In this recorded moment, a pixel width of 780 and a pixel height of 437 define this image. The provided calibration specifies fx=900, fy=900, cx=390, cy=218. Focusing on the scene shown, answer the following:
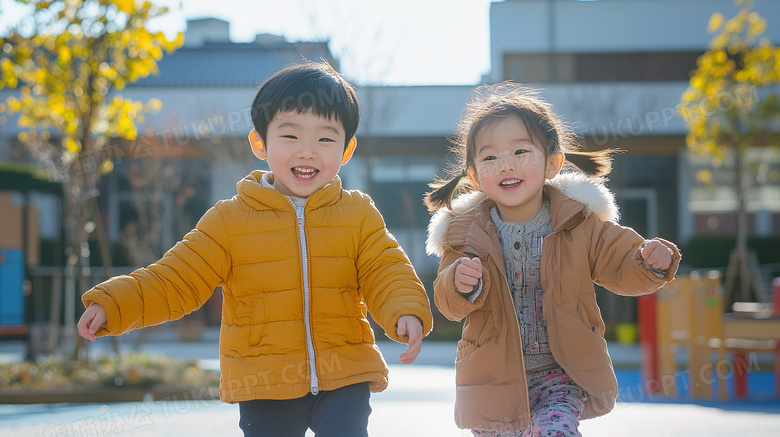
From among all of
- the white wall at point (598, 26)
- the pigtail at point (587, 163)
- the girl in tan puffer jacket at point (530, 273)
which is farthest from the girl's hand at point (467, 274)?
the white wall at point (598, 26)

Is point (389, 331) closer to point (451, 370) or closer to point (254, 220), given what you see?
point (254, 220)

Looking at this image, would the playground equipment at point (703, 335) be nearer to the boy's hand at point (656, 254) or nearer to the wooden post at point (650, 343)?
the wooden post at point (650, 343)

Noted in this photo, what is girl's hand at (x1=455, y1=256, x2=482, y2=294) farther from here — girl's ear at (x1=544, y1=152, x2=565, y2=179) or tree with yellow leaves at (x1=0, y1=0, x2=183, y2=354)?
tree with yellow leaves at (x1=0, y1=0, x2=183, y2=354)

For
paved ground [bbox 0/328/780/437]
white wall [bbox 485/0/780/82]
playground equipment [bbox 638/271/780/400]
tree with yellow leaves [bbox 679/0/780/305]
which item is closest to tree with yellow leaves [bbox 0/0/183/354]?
paved ground [bbox 0/328/780/437]

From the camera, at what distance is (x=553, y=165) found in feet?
11.4

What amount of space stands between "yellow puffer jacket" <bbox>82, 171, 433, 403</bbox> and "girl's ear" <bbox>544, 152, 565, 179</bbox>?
69cm

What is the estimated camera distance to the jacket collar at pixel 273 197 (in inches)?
127

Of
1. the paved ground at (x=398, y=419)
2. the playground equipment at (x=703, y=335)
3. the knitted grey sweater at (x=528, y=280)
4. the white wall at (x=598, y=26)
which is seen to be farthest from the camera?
the white wall at (x=598, y=26)

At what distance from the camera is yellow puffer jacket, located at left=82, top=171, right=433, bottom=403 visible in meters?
3.02

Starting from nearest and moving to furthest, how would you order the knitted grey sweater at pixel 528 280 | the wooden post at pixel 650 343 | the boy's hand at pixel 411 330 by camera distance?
the boy's hand at pixel 411 330
the knitted grey sweater at pixel 528 280
the wooden post at pixel 650 343

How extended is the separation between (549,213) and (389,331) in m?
0.86

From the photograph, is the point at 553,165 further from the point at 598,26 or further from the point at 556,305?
the point at 598,26

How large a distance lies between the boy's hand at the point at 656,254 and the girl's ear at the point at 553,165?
1.88 feet

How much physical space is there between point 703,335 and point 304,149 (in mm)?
7483
